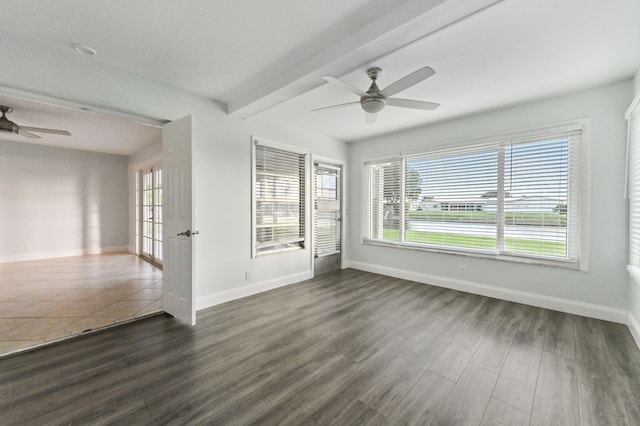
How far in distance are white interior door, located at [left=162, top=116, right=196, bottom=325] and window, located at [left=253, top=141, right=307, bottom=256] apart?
3.54 ft

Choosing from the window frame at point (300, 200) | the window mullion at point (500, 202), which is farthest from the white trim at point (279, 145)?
the window mullion at point (500, 202)

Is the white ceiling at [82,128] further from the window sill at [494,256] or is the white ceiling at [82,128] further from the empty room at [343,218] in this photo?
the window sill at [494,256]

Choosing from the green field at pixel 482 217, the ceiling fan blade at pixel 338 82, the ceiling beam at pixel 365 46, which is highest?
the ceiling beam at pixel 365 46

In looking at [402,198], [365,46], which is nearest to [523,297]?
[402,198]

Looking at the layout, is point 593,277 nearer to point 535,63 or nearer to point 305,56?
point 535,63

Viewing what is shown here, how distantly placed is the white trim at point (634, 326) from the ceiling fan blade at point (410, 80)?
10.1ft

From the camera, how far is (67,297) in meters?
3.53

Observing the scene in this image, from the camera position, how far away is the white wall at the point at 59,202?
574 cm

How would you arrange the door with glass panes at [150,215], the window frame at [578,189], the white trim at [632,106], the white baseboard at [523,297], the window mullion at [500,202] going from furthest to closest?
1. the door with glass panes at [150,215]
2. the window mullion at [500,202]
3. the window frame at [578,189]
4. the white baseboard at [523,297]
5. the white trim at [632,106]

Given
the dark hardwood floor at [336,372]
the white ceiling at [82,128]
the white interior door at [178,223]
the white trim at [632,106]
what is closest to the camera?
the dark hardwood floor at [336,372]

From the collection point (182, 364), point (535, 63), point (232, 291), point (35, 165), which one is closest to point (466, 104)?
point (535, 63)

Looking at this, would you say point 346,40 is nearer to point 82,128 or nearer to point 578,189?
point 578,189

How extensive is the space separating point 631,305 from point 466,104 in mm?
2832

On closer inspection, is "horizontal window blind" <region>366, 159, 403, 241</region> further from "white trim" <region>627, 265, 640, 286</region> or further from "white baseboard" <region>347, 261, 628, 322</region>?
"white trim" <region>627, 265, 640, 286</region>
